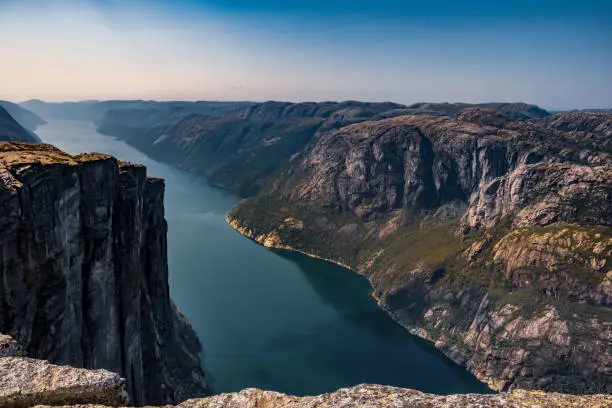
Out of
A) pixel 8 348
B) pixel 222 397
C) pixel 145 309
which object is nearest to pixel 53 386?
pixel 8 348

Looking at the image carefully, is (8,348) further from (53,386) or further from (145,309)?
(145,309)

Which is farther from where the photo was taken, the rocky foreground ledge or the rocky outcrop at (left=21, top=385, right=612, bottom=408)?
the rocky foreground ledge

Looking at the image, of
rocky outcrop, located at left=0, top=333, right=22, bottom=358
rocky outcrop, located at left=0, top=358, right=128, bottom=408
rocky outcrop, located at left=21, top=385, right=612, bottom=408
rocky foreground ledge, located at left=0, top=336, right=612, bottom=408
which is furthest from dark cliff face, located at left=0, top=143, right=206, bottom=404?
rocky outcrop, located at left=21, top=385, right=612, bottom=408

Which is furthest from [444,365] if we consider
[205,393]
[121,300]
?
[121,300]

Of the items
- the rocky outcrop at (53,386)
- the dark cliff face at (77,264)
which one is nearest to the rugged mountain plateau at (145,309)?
the rocky outcrop at (53,386)

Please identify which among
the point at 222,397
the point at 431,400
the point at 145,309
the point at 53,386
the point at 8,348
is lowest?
the point at 145,309

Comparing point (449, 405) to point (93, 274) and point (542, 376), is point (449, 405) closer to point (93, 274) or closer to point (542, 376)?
point (93, 274)

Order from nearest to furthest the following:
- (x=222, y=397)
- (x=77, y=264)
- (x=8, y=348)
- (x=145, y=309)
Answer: (x=222, y=397) < (x=8, y=348) < (x=77, y=264) < (x=145, y=309)

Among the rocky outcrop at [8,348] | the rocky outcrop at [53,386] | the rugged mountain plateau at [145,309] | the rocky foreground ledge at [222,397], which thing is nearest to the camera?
the rocky foreground ledge at [222,397]

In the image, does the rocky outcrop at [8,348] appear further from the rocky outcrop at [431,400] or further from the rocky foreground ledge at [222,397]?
the rocky outcrop at [431,400]

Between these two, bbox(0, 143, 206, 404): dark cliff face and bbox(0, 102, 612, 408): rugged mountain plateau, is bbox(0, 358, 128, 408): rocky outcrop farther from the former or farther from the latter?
bbox(0, 143, 206, 404): dark cliff face
